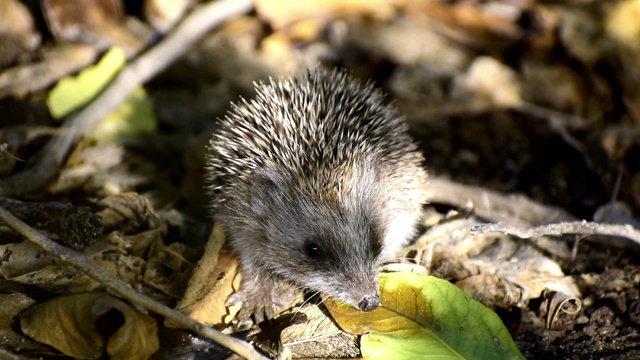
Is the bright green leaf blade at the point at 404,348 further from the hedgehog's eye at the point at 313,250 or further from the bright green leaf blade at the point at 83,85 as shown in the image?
the bright green leaf blade at the point at 83,85

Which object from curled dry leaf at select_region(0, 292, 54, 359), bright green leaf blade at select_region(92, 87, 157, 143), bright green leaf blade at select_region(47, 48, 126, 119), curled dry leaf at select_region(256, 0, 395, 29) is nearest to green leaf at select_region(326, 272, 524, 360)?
curled dry leaf at select_region(0, 292, 54, 359)

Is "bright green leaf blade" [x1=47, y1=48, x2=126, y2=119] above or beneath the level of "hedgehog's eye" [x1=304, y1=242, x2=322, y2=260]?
above

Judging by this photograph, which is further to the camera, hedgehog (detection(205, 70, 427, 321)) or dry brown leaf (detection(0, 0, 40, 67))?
dry brown leaf (detection(0, 0, 40, 67))

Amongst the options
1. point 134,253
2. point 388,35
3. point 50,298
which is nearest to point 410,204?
point 134,253

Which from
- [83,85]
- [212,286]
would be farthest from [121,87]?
[212,286]

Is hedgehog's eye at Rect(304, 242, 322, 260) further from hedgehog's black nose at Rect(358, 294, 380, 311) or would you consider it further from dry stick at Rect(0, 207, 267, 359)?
dry stick at Rect(0, 207, 267, 359)

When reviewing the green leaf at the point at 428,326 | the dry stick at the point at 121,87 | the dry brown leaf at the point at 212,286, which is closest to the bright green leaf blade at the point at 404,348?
the green leaf at the point at 428,326

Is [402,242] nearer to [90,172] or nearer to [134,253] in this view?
[134,253]
